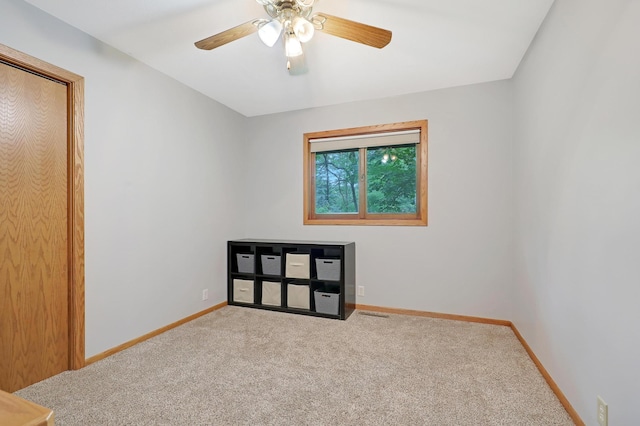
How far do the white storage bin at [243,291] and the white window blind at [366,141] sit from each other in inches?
69.6

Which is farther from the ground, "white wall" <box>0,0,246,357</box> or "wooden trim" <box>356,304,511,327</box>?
"white wall" <box>0,0,246,357</box>

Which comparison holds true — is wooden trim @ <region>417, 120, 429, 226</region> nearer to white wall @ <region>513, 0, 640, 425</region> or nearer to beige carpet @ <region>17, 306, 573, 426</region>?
white wall @ <region>513, 0, 640, 425</region>

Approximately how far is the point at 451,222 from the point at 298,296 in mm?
1766

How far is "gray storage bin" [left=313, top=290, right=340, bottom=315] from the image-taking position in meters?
3.05

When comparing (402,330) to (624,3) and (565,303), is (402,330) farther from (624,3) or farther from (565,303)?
(624,3)

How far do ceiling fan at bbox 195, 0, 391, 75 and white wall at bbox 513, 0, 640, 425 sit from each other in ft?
3.17

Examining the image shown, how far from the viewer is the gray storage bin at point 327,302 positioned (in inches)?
120

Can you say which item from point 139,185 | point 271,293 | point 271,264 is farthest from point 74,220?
point 271,293

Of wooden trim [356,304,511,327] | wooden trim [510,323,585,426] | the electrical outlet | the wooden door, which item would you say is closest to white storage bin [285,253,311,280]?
wooden trim [356,304,511,327]

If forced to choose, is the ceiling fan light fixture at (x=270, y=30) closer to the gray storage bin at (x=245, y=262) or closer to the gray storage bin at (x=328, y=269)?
the gray storage bin at (x=328, y=269)

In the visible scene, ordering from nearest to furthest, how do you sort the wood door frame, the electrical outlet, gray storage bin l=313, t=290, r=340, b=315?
1. the electrical outlet
2. the wood door frame
3. gray storage bin l=313, t=290, r=340, b=315

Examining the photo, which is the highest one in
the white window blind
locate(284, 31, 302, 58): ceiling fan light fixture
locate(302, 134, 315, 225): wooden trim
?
locate(284, 31, 302, 58): ceiling fan light fixture

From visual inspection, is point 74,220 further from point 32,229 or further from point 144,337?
point 144,337

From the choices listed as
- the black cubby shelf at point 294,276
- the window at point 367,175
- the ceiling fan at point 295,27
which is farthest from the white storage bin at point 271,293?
the ceiling fan at point 295,27
